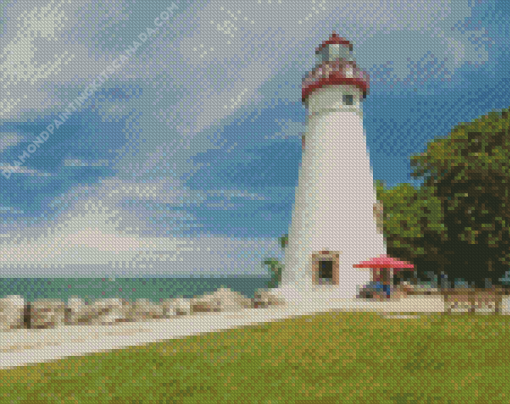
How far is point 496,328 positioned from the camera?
441 inches

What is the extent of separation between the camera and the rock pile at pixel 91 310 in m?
10.5

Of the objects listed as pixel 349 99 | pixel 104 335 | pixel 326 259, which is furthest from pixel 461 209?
pixel 104 335

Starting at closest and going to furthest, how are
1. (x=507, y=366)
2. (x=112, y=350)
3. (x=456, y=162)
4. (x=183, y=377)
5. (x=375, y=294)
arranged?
(x=183, y=377)
(x=507, y=366)
(x=112, y=350)
(x=375, y=294)
(x=456, y=162)

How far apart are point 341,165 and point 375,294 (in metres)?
7.60

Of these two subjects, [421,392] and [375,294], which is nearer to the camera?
[421,392]

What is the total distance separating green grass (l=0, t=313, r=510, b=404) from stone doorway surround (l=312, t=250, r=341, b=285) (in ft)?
37.8

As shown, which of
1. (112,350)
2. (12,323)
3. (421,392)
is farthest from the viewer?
(12,323)

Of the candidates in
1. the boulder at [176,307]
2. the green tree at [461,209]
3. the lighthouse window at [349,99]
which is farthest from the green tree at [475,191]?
the boulder at [176,307]

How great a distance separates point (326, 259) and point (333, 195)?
3.67 meters

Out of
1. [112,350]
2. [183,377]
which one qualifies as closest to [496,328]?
[183,377]

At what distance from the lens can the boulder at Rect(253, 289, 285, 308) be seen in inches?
701

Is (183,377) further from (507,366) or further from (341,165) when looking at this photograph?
(341,165)

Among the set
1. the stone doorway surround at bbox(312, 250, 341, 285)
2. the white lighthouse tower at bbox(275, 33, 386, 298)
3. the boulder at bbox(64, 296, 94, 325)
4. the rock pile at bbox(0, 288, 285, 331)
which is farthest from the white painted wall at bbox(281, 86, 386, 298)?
the boulder at bbox(64, 296, 94, 325)

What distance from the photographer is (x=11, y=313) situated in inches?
409
